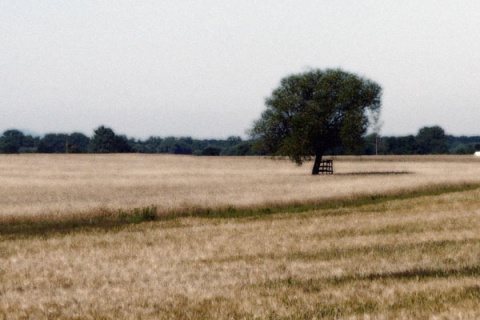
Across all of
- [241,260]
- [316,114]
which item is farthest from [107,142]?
[241,260]

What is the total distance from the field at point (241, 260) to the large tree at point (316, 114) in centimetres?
3432

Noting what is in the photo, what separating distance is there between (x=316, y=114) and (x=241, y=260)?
53.3m

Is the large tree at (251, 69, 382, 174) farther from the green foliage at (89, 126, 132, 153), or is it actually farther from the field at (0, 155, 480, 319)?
the green foliage at (89, 126, 132, 153)

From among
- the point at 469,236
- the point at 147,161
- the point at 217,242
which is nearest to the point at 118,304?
the point at 217,242

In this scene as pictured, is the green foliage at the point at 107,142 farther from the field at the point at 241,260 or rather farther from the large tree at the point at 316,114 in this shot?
the field at the point at 241,260

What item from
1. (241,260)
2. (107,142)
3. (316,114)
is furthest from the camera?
(107,142)

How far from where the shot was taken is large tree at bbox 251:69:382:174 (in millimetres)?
66625

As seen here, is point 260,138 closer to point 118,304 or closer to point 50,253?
point 50,253

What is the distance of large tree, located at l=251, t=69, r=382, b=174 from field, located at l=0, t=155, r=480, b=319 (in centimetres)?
3432

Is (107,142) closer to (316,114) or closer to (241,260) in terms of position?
(316,114)

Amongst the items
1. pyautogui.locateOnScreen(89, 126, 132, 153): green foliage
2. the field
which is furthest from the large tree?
pyautogui.locateOnScreen(89, 126, 132, 153): green foliage

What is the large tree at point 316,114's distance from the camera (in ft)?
219

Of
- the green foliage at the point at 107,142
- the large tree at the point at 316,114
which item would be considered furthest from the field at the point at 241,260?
the green foliage at the point at 107,142

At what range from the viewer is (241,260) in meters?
14.9
